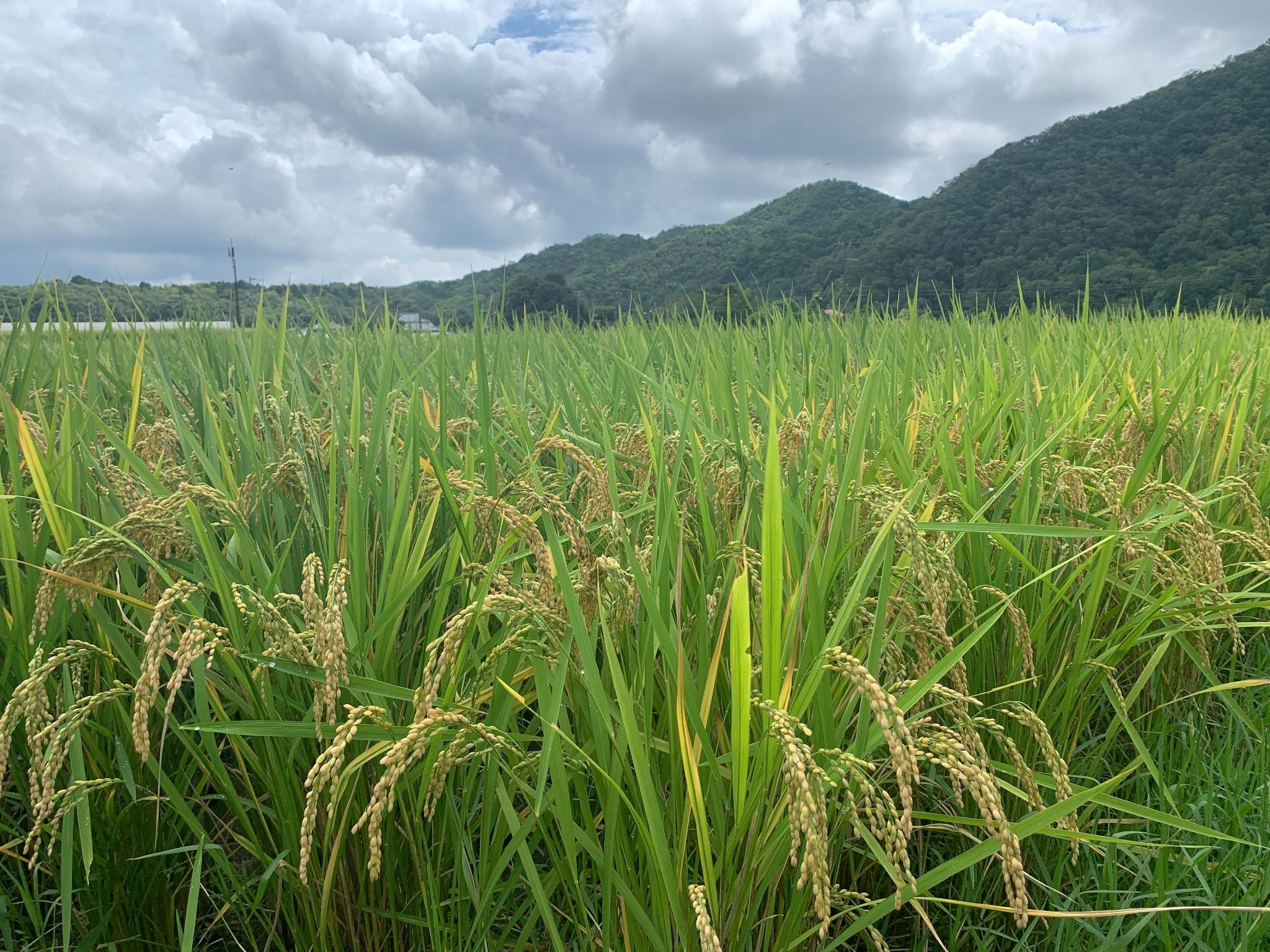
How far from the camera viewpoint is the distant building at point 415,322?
16.7ft

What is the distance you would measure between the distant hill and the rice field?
1.24 metres

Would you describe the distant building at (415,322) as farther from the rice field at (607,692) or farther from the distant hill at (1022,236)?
the rice field at (607,692)

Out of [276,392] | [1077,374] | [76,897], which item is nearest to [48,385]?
[276,392]

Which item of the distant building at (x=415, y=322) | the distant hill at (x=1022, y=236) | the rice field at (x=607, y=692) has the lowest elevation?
the rice field at (x=607, y=692)

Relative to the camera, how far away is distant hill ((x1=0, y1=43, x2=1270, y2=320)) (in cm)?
695

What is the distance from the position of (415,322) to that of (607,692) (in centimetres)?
458

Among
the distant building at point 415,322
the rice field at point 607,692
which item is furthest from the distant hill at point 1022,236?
the rice field at point 607,692

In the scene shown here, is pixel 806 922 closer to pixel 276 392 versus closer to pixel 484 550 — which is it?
pixel 484 550

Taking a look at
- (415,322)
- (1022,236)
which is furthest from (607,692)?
(1022,236)

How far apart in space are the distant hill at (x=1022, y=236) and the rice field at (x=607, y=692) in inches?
49.0

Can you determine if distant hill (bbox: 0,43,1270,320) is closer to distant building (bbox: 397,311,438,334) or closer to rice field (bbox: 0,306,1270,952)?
distant building (bbox: 397,311,438,334)

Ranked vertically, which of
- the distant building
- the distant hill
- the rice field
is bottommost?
the rice field

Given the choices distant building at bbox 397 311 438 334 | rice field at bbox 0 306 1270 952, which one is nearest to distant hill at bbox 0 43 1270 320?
distant building at bbox 397 311 438 334

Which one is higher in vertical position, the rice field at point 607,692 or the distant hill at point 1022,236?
the distant hill at point 1022,236
